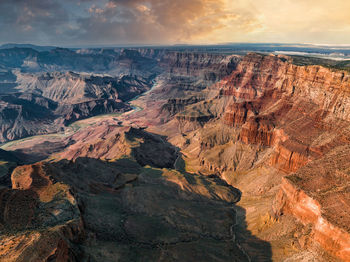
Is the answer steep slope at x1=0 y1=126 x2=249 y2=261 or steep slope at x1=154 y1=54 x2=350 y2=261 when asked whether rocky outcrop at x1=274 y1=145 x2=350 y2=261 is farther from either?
steep slope at x1=0 y1=126 x2=249 y2=261

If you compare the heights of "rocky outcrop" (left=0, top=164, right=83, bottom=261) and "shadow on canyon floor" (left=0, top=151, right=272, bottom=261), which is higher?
"rocky outcrop" (left=0, top=164, right=83, bottom=261)

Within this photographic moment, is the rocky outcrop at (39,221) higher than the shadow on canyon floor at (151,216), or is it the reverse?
the rocky outcrop at (39,221)

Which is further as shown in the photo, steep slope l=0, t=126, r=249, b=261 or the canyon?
the canyon

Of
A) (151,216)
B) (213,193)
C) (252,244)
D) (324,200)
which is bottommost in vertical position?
(213,193)

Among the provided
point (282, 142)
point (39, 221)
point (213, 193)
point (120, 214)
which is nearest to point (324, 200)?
point (282, 142)

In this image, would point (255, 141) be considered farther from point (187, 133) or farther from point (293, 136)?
point (187, 133)

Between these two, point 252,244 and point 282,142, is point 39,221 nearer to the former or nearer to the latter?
point 252,244

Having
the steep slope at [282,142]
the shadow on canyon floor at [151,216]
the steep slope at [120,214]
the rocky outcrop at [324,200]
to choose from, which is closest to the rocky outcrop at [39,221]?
the steep slope at [120,214]

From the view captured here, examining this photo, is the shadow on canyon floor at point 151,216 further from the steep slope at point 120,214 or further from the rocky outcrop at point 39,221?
the rocky outcrop at point 39,221

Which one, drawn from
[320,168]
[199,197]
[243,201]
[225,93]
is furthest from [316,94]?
[225,93]

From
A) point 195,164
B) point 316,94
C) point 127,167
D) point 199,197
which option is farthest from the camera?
point 195,164

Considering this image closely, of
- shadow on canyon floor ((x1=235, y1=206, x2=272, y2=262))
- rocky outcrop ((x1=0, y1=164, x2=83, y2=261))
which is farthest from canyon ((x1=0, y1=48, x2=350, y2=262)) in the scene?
shadow on canyon floor ((x1=235, y1=206, x2=272, y2=262))
